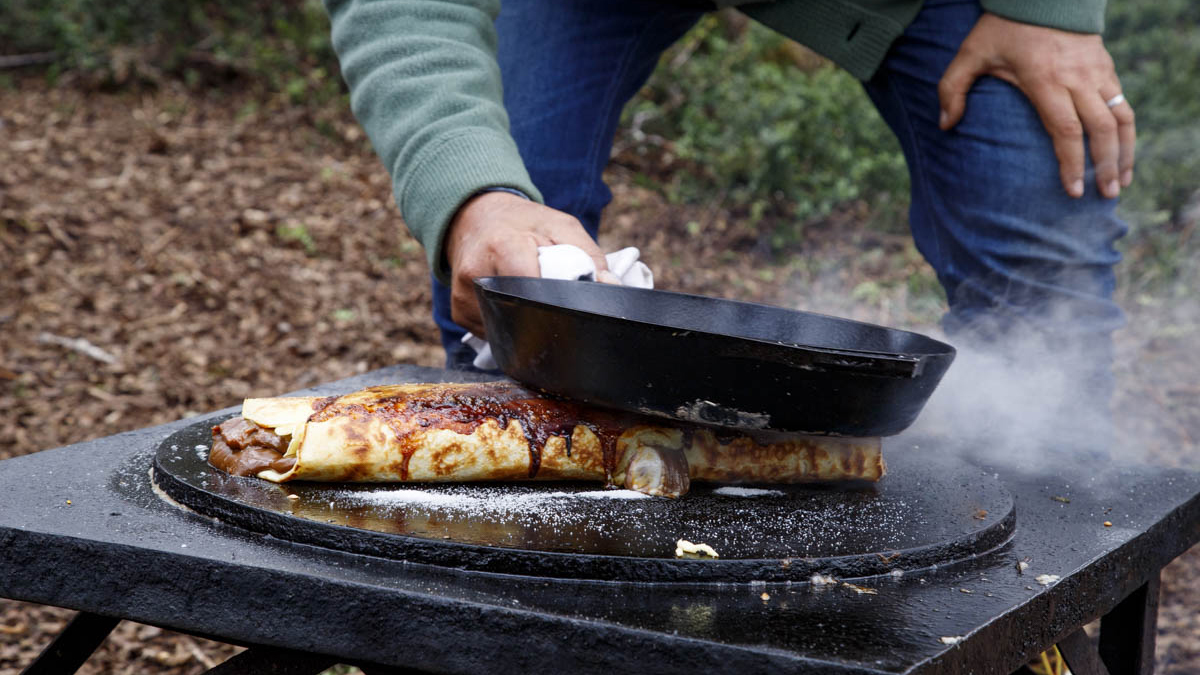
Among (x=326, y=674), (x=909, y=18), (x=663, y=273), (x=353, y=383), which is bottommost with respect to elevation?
(x=326, y=674)

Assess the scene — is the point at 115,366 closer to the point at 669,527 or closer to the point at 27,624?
the point at 27,624

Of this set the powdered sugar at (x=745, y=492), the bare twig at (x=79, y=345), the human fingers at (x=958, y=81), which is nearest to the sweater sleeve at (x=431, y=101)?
the powdered sugar at (x=745, y=492)

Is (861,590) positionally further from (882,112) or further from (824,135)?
(824,135)

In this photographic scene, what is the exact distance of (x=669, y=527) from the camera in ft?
5.10

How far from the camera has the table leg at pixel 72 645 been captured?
69.4 inches

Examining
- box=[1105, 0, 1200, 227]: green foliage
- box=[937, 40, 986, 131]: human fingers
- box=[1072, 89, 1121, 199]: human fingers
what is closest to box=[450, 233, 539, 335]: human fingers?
box=[937, 40, 986, 131]: human fingers

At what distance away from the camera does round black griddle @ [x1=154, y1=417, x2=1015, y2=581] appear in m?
1.41

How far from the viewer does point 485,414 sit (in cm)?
172

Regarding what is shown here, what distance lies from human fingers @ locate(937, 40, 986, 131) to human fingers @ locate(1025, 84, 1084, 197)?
14 centimetres

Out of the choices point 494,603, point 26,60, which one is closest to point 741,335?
point 494,603

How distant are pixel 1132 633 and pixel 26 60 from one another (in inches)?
322

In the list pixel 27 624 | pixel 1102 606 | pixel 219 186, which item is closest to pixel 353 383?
pixel 27 624

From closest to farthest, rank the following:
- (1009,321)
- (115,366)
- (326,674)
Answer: (1009,321) < (326,674) < (115,366)

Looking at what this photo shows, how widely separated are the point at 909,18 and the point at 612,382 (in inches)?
68.0
